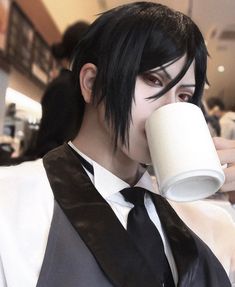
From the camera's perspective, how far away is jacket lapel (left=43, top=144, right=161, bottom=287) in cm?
58

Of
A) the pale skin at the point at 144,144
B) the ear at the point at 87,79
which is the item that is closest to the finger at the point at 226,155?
the pale skin at the point at 144,144

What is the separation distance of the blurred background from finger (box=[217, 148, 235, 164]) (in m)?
Result: 0.82

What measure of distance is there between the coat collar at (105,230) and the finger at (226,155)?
5.7 inches

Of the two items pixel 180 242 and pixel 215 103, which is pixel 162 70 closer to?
pixel 180 242

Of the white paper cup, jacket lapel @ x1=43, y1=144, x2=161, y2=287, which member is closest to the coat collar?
jacket lapel @ x1=43, y1=144, x2=161, y2=287

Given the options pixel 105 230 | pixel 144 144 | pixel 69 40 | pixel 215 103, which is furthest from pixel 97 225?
pixel 215 103

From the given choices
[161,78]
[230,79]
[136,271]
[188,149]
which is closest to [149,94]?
[161,78]

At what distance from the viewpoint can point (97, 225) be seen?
61cm

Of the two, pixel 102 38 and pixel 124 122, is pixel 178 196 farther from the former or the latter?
pixel 102 38

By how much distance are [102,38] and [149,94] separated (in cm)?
13

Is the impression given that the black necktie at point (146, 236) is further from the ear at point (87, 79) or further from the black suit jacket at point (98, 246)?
the ear at point (87, 79)

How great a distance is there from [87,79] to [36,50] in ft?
7.20

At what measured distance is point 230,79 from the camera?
293 centimetres

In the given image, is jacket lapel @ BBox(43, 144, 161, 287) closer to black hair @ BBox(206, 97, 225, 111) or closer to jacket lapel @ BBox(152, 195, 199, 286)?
jacket lapel @ BBox(152, 195, 199, 286)
